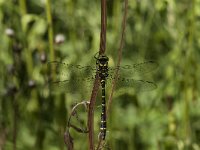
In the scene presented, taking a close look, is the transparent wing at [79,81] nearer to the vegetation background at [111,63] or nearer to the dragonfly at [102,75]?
the dragonfly at [102,75]

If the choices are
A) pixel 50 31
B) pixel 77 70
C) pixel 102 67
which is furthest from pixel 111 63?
pixel 102 67

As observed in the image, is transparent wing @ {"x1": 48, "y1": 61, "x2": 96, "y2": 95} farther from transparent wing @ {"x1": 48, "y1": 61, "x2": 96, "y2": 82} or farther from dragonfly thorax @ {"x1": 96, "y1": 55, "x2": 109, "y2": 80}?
dragonfly thorax @ {"x1": 96, "y1": 55, "x2": 109, "y2": 80}

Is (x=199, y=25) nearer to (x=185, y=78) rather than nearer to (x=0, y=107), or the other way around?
(x=185, y=78)

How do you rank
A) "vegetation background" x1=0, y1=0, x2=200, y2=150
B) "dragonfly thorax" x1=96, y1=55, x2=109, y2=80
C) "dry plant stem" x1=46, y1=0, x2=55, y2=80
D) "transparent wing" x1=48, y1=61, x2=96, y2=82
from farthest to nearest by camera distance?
"vegetation background" x1=0, y1=0, x2=200, y2=150
"dry plant stem" x1=46, y1=0, x2=55, y2=80
"transparent wing" x1=48, y1=61, x2=96, y2=82
"dragonfly thorax" x1=96, y1=55, x2=109, y2=80

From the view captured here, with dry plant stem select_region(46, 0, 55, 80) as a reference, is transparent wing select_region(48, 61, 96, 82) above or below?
below

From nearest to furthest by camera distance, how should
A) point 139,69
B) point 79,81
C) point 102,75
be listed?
point 102,75, point 79,81, point 139,69

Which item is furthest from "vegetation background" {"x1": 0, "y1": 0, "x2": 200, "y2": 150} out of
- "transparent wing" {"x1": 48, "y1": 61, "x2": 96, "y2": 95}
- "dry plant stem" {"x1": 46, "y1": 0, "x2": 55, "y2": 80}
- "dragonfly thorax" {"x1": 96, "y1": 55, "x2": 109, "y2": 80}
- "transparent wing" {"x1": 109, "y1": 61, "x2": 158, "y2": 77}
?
"dragonfly thorax" {"x1": 96, "y1": 55, "x2": 109, "y2": 80}

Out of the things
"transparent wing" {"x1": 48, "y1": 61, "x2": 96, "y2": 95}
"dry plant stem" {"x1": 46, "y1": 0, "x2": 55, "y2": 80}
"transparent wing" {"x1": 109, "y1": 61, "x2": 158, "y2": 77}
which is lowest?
"transparent wing" {"x1": 48, "y1": 61, "x2": 96, "y2": 95}

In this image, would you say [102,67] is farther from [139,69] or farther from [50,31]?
[50,31]

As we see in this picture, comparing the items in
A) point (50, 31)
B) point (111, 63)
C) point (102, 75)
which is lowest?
→ point (102, 75)

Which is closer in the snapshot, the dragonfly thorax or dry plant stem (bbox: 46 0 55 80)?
the dragonfly thorax
